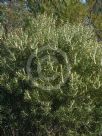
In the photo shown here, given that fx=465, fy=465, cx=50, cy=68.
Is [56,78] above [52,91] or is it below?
above

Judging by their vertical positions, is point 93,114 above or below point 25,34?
below

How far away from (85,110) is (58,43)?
188 centimetres

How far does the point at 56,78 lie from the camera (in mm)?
11828

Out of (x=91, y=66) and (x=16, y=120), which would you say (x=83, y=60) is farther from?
(x=16, y=120)

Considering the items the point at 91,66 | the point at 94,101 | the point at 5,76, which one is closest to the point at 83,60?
the point at 91,66

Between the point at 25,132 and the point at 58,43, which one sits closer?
the point at 58,43

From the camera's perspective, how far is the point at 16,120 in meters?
12.9

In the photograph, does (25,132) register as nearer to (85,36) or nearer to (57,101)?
(57,101)

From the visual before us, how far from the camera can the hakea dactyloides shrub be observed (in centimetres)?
1178

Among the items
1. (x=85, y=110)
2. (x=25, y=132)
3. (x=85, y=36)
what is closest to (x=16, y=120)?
(x=25, y=132)

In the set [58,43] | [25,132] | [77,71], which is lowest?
[25,132]

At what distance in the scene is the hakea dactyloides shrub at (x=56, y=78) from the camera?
11.8m

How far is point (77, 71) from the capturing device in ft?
39.8

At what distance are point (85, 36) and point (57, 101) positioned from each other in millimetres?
1895
